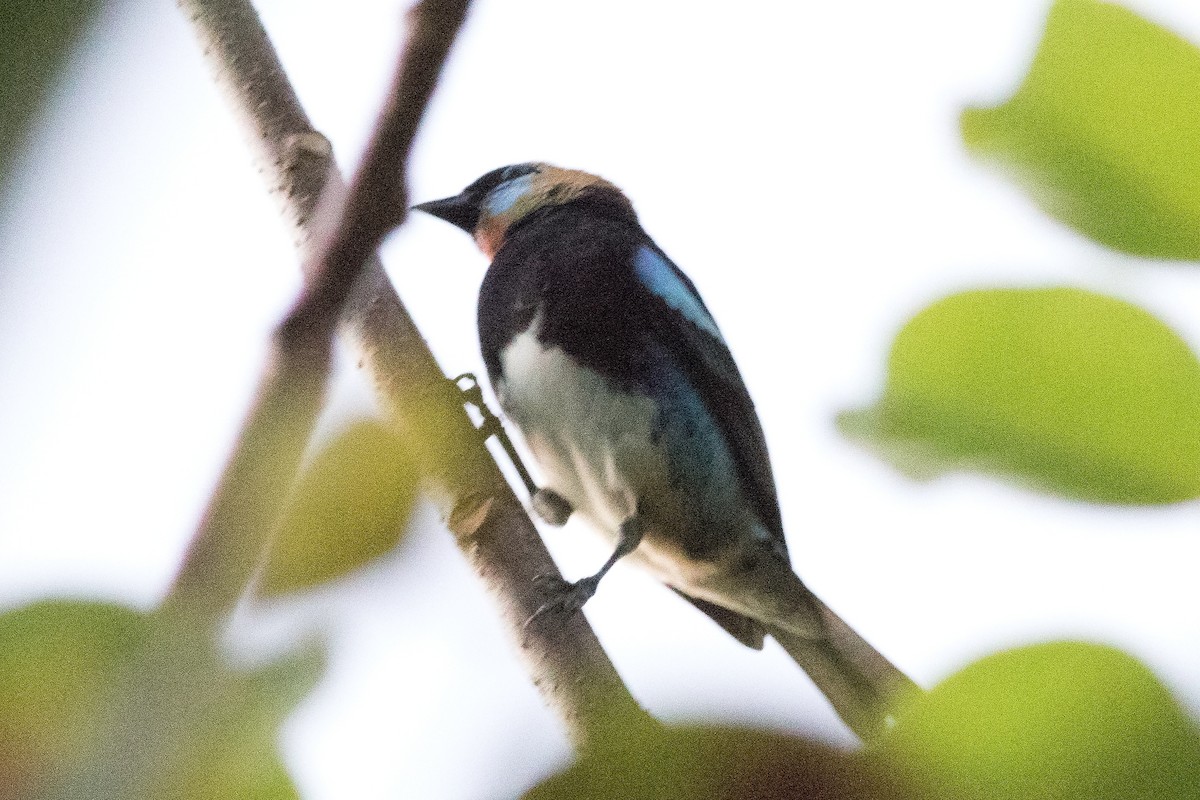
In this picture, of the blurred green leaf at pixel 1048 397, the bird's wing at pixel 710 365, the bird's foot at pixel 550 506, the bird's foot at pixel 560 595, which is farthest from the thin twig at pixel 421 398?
the bird's wing at pixel 710 365

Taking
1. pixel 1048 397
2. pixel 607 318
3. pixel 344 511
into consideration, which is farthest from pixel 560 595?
pixel 607 318

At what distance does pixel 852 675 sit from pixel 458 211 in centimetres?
189

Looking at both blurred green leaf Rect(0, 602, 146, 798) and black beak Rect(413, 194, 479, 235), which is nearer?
blurred green leaf Rect(0, 602, 146, 798)

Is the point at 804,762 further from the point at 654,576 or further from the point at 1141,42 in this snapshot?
the point at 654,576

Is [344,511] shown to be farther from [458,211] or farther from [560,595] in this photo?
[458,211]

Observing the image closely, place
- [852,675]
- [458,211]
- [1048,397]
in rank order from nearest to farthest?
[1048,397] → [852,675] → [458,211]

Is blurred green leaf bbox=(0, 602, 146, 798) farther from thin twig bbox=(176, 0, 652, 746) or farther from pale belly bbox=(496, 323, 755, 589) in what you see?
pale belly bbox=(496, 323, 755, 589)

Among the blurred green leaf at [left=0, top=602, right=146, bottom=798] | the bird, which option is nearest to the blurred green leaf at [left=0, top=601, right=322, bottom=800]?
the blurred green leaf at [left=0, top=602, right=146, bottom=798]

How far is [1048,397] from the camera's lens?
458mm

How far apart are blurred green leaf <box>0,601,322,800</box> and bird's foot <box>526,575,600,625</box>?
2.40 ft

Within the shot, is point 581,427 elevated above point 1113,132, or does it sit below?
below

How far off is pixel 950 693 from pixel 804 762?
6cm

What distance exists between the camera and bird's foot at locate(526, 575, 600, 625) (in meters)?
1.16

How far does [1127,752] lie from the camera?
1.09 feet
